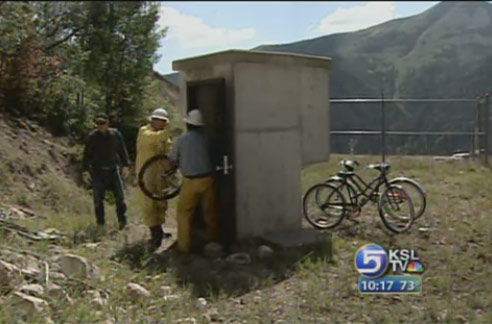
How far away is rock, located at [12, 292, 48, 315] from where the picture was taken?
10.9ft

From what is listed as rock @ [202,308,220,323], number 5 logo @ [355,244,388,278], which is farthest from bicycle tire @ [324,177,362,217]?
rock @ [202,308,220,323]

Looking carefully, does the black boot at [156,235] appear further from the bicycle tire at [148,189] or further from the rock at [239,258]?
the rock at [239,258]

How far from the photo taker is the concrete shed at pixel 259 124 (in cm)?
564

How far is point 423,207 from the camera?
18.3 feet

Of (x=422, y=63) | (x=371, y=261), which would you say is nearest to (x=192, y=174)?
(x=371, y=261)

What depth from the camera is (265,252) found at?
5.30m

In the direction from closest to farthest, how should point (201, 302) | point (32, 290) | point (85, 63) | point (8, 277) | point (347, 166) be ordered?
point (32, 290)
point (8, 277)
point (201, 302)
point (347, 166)
point (85, 63)

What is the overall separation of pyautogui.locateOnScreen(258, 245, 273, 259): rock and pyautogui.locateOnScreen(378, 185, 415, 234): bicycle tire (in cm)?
131

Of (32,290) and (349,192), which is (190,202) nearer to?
(349,192)

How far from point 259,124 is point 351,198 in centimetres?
144

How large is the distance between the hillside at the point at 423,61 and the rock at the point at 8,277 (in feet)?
10.4

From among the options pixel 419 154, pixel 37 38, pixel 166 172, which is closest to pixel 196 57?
pixel 166 172

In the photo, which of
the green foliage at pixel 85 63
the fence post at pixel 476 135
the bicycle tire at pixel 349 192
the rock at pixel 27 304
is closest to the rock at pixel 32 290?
the rock at pixel 27 304

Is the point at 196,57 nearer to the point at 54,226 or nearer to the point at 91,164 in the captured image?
the point at 91,164
